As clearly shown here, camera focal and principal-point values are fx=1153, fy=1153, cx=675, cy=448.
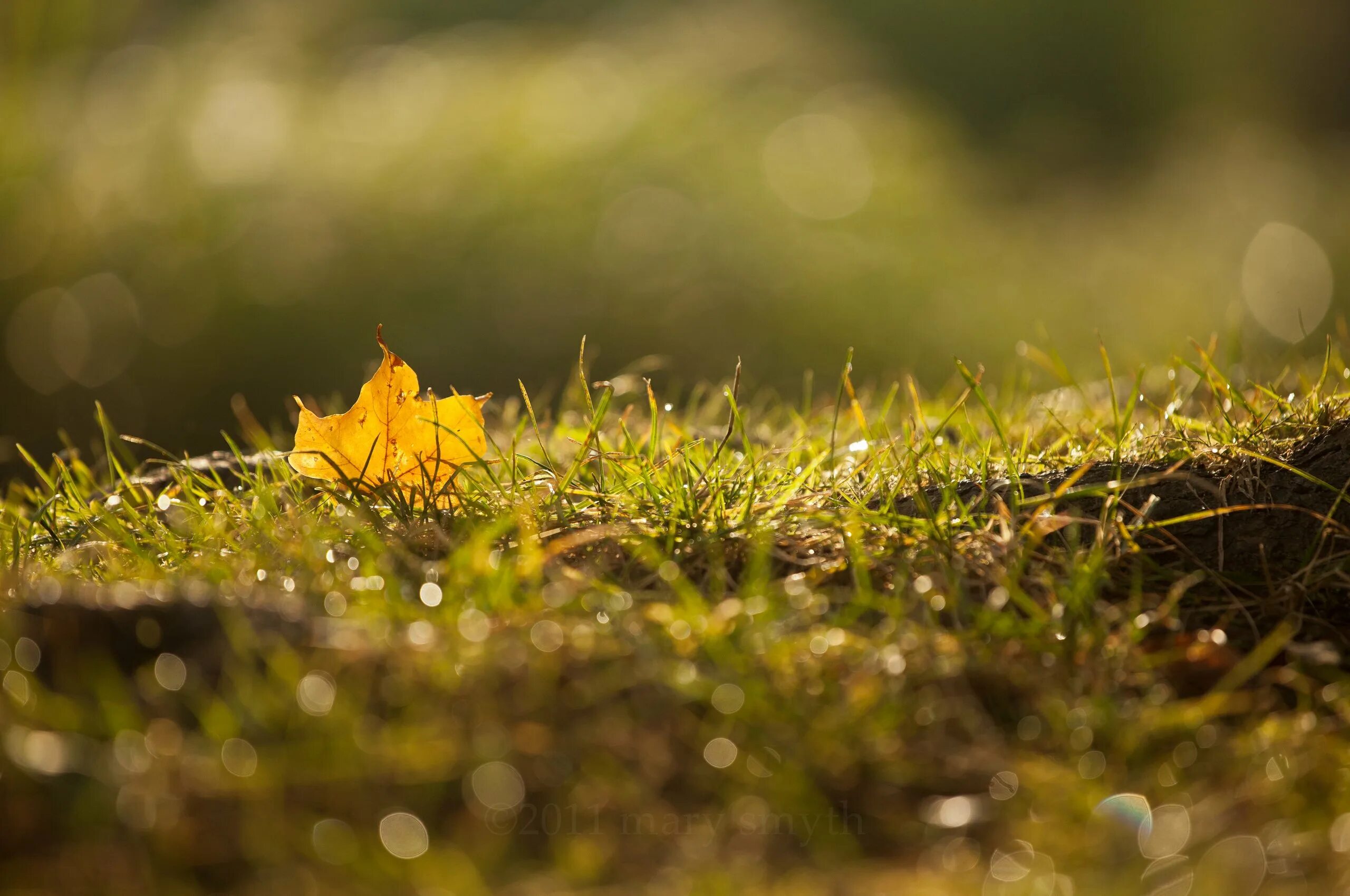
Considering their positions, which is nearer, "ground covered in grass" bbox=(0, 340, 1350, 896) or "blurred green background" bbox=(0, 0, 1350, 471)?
"ground covered in grass" bbox=(0, 340, 1350, 896)

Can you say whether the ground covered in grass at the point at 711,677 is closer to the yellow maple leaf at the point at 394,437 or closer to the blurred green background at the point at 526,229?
the yellow maple leaf at the point at 394,437

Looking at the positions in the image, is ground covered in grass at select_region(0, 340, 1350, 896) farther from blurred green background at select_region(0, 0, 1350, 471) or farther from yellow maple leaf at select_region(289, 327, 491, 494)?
blurred green background at select_region(0, 0, 1350, 471)

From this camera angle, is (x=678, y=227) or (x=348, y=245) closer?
(x=348, y=245)

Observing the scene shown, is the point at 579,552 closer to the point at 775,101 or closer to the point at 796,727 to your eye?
the point at 796,727

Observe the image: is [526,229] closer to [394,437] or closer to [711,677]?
[394,437]

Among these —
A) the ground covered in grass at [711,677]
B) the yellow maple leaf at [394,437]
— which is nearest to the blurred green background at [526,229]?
the ground covered in grass at [711,677]

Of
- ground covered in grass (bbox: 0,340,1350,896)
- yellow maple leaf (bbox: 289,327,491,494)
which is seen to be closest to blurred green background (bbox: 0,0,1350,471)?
Result: ground covered in grass (bbox: 0,340,1350,896)

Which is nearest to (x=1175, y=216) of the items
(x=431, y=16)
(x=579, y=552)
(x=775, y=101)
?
(x=775, y=101)
